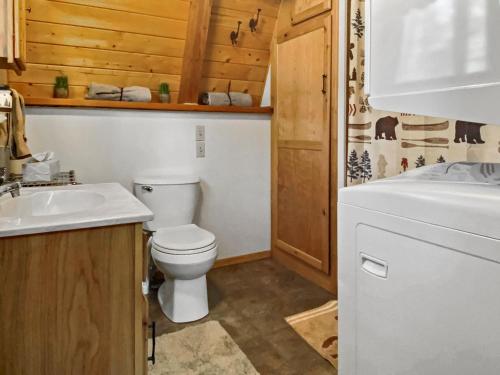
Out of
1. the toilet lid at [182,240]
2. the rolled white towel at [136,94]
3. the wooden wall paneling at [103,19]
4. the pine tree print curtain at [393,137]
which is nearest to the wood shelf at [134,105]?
the rolled white towel at [136,94]

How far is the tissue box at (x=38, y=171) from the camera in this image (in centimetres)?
198

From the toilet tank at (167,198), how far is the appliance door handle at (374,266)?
1.85 meters

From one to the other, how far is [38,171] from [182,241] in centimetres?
85

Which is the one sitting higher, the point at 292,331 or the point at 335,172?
the point at 335,172

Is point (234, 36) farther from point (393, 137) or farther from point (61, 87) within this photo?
point (393, 137)

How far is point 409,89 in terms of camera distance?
2.83 feet

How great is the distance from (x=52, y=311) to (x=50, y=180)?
109cm

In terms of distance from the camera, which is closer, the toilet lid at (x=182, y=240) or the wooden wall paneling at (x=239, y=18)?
the toilet lid at (x=182, y=240)

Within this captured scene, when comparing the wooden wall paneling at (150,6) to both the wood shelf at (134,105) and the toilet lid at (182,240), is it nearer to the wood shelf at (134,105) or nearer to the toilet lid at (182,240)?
the wood shelf at (134,105)

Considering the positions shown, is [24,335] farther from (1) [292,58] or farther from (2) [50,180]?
(1) [292,58]

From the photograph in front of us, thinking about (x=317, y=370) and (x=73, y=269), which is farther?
(x=317, y=370)

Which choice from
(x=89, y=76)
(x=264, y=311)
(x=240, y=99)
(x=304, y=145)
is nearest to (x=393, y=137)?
(x=304, y=145)

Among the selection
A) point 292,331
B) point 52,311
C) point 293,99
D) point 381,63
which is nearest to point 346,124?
point 293,99

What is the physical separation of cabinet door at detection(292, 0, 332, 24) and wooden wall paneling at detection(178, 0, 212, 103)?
24.2 inches
